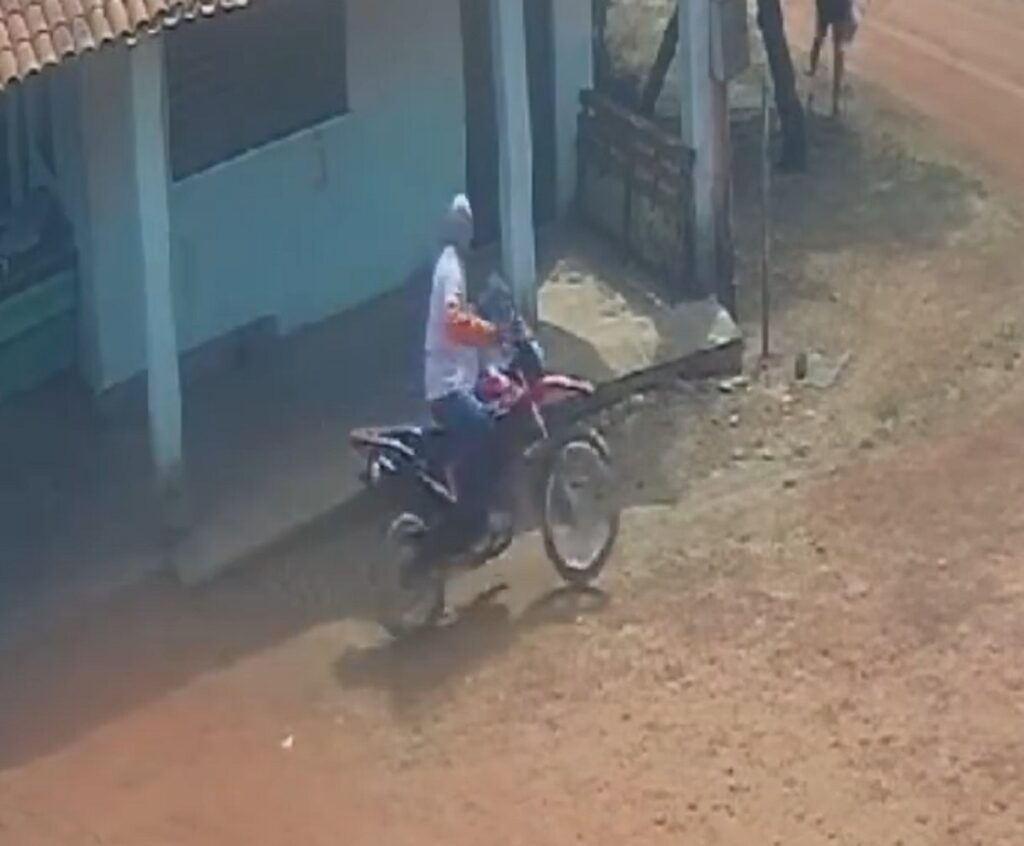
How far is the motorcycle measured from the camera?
45.8ft

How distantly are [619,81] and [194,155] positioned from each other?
419 centimetres

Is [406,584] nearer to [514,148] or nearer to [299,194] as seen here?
[514,148]

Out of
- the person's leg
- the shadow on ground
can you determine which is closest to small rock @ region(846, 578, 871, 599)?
the shadow on ground

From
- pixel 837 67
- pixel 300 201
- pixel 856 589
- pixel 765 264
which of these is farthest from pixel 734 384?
pixel 837 67

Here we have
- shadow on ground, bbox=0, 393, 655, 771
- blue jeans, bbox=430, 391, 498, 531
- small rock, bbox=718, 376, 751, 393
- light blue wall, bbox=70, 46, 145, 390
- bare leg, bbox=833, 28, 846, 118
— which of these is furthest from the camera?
bare leg, bbox=833, 28, 846, 118

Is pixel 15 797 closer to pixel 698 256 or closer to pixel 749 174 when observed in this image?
pixel 698 256

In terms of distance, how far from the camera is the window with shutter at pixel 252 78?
53.1ft

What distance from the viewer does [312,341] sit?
16922mm

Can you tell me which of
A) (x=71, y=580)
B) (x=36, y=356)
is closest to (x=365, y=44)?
(x=36, y=356)

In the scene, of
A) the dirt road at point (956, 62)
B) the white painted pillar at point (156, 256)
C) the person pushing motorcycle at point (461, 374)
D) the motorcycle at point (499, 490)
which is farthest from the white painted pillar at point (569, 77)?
the person pushing motorcycle at point (461, 374)

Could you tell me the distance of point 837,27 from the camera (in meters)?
19.9

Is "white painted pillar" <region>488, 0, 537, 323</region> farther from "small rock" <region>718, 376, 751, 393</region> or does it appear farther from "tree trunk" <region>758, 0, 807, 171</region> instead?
"tree trunk" <region>758, 0, 807, 171</region>

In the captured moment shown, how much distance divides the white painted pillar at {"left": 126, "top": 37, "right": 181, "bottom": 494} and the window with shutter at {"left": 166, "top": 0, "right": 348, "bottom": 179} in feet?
3.45

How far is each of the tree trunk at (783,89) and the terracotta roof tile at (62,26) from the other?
20.3ft
